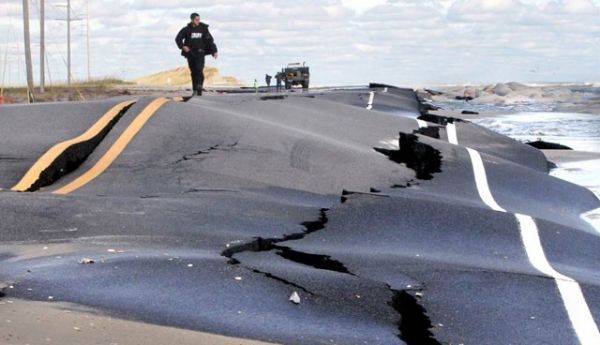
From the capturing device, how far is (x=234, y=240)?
6730 millimetres

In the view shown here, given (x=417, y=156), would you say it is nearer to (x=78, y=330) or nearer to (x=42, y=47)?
(x=78, y=330)

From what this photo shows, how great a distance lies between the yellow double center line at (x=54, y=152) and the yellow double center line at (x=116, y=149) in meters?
0.33

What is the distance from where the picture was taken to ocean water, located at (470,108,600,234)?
45.8ft

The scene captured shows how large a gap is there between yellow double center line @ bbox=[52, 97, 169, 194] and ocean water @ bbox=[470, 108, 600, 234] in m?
4.73

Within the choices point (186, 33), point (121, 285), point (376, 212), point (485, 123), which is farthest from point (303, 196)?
point (485, 123)

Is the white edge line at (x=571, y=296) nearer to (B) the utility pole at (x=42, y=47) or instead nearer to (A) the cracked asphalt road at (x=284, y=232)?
(A) the cracked asphalt road at (x=284, y=232)

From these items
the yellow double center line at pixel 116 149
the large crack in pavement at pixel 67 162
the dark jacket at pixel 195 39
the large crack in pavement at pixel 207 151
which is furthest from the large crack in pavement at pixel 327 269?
the dark jacket at pixel 195 39

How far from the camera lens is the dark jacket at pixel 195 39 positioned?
21.7 metres

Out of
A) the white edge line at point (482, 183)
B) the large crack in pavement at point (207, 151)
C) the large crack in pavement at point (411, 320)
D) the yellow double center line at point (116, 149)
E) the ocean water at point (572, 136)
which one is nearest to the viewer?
the large crack in pavement at point (411, 320)

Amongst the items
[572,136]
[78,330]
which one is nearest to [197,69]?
[572,136]

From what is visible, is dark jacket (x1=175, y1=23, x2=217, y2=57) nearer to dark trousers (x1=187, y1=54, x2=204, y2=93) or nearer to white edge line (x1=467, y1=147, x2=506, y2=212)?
dark trousers (x1=187, y1=54, x2=204, y2=93)

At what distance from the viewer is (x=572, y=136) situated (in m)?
27.7

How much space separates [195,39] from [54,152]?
1233 centimetres

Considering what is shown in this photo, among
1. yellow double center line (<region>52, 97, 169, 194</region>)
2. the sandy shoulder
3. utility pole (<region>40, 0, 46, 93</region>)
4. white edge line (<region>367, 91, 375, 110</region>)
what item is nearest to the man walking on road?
white edge line (<region>367, 91, 375, 110</region>)
